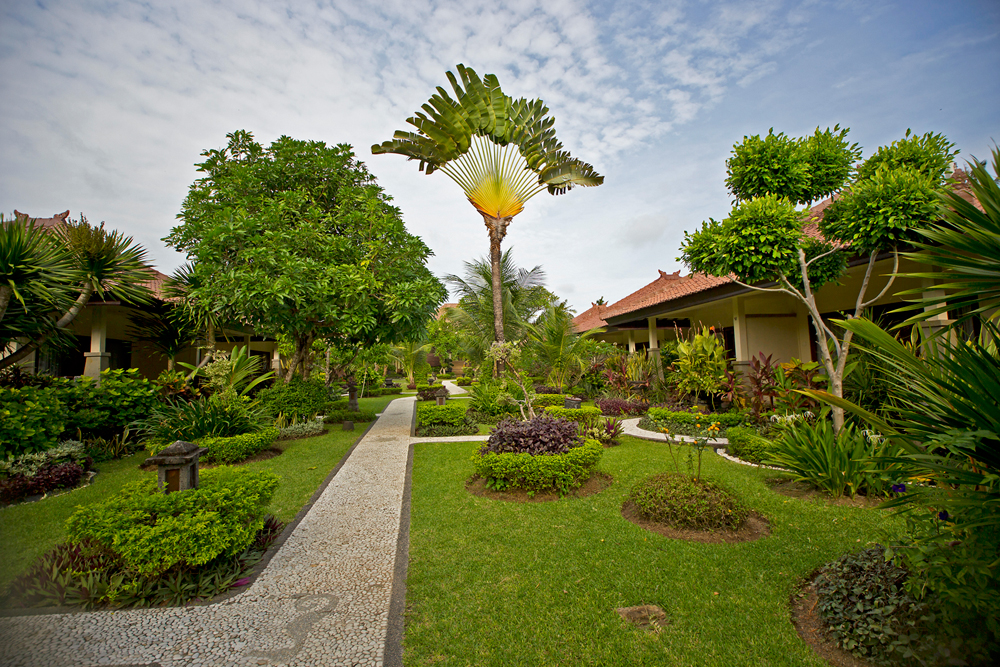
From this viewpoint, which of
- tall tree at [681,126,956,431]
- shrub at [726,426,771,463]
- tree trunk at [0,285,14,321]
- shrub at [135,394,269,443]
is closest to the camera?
tall tree at [681,126,956,431]

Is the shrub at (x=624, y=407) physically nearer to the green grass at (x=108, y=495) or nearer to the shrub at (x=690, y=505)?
the green grass at (x=108, y=495)

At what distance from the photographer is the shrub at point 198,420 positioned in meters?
7.99

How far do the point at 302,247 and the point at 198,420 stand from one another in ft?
14.8

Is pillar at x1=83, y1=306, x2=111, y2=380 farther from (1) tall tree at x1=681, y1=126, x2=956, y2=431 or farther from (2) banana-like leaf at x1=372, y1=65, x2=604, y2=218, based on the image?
(1) tall tree at x1=681, y1=126, x2=956, y2=431

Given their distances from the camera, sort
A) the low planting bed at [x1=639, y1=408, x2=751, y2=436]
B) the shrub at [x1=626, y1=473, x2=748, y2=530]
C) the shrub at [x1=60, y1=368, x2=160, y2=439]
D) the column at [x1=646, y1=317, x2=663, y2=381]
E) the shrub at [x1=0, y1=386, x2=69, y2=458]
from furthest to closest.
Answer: the column at [x1=646, y1=317, x2=663, y2=381] < the low planting bed at [x1=639, y1=408, x2=751, y2=436] < the shrub at [x1=60, y1=368, x2=160, y2=439] < the shrub at [x1=0, y1=386, x2=69, y2=458] < the shrub at [x1=626, y1=473, x2=748, y2=530]

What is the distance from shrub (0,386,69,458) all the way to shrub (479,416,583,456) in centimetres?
644

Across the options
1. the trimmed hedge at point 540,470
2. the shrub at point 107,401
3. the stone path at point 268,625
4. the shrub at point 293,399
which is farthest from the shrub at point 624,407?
the shrub at point 107,401

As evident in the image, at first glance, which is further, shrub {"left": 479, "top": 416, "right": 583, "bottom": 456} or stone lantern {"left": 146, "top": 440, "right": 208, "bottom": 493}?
shrub {"left": 479, "top": 416, "right": 583, "bottom": 456}

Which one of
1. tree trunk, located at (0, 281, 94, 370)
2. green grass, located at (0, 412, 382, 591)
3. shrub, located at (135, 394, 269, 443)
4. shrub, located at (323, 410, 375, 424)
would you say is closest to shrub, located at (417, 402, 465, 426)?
green grass, located at (0, 412, 382, 591)

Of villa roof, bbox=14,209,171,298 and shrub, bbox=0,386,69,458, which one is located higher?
villa roof, bbox=14,209,171,298

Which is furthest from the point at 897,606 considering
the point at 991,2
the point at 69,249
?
the point at 69,249

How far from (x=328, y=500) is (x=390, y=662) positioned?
358cm

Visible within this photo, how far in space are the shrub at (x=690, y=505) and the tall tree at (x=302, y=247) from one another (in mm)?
6807

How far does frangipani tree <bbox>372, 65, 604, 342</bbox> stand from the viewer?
11.3m
